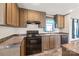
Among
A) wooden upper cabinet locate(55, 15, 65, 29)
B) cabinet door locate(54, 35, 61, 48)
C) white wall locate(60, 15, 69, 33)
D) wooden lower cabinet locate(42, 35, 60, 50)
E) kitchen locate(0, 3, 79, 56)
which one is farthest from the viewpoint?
white wall locate(60, 15, 69, 33)

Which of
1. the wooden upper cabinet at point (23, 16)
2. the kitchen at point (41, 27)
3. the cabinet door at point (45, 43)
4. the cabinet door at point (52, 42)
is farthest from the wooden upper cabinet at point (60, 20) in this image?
the wooden upper cabinet at point (23, 16)

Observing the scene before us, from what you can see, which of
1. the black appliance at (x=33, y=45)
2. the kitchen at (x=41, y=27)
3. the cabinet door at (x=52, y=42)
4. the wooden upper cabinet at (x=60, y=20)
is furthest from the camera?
the wooden upper cabinet at (x=60, y=20)

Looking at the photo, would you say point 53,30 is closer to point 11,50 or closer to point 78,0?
point 11,50

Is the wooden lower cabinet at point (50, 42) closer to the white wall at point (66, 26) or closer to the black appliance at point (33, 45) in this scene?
the black appliance at point (33, 45)

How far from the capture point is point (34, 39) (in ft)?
14.6

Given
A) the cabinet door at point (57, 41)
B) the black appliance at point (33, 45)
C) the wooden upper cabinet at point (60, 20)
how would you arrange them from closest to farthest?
1. the black appliance at point (33, 45)
2. the cabinet door at point (57, 41)
3. the wooden upper cabinet at point (60, 20)

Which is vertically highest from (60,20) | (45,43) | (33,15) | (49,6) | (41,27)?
(49,6)

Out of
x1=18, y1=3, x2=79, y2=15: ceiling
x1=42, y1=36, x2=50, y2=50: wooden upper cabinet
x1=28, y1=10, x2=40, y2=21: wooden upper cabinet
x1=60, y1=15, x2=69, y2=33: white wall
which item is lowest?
x1=42, y1=36, x2=50, y2=50: wooden upper cabinet

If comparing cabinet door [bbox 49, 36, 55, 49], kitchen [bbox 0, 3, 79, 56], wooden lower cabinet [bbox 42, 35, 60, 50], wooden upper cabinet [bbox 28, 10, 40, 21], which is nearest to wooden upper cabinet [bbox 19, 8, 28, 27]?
kitchen [bbox 0, 3, 79, 56]

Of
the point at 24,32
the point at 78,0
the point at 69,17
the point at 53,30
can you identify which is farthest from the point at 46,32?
the point at 78,0

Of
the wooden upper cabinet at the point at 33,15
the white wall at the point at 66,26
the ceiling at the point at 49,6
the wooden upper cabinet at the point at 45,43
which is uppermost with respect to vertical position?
the ceiling at the point at 49,6

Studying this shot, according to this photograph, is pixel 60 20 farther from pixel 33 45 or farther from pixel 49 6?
pixel 33 45

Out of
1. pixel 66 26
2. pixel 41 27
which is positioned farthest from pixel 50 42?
Answer: pixel 66 26

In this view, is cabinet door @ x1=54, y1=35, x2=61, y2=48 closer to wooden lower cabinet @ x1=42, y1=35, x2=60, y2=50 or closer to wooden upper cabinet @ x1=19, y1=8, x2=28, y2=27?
wooden lower cabinet @ x1=42, y1=35, x2=60, y2=50
